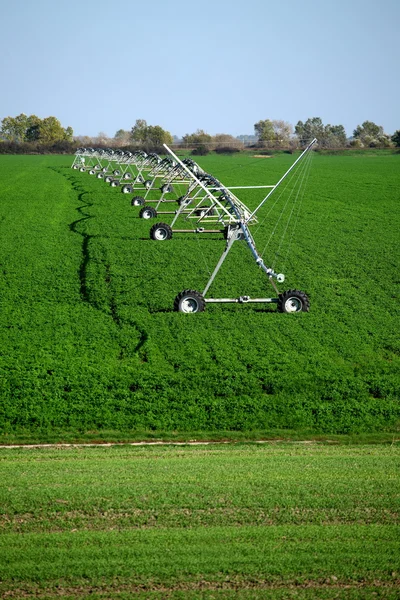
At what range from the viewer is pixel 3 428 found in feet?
53.6

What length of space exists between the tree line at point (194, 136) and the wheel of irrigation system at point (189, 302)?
105972 mm

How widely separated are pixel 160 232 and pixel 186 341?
14.2 meters

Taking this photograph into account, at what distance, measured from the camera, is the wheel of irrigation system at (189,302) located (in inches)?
886

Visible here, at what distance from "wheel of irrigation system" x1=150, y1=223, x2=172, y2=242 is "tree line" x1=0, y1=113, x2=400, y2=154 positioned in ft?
309

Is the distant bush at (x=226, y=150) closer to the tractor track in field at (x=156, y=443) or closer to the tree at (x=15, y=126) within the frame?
the tree at (x=15, y=126)

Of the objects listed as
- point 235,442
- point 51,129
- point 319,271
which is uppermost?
point 51,129

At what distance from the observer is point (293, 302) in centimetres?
2291

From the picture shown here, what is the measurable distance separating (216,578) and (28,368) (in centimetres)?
1028

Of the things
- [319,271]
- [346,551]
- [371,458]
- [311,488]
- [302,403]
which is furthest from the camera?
[319,271]

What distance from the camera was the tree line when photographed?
138 m

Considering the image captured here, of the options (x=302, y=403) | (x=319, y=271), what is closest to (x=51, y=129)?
(x=319, y=271)

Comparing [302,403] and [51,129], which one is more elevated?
[51,129]

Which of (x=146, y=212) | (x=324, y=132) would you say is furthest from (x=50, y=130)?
(x=146, y=212)

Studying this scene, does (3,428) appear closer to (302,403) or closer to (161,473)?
(161,473)
